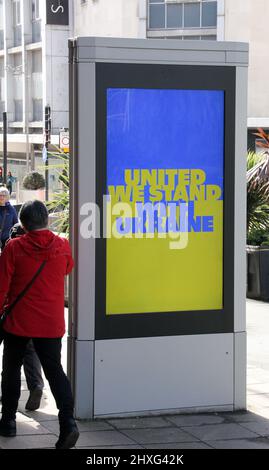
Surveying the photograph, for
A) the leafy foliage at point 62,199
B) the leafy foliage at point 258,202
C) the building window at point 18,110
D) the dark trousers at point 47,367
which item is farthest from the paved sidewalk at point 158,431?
the building window at point 18,110

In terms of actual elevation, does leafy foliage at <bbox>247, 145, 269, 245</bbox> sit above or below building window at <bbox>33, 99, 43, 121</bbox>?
below

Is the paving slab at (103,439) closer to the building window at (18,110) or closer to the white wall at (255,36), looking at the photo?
the white wall at (255,36)

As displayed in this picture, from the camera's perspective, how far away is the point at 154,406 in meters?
6.70

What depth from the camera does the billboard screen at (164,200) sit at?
6.51m

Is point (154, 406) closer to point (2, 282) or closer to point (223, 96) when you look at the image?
point (2, 282)

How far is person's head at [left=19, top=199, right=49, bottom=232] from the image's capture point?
5.82m

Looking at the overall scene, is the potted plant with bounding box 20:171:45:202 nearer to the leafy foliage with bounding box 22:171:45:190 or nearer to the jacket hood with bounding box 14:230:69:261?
the leafy foliage with bounding box 22:171:45:190

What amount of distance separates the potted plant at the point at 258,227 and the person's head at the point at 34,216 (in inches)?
316

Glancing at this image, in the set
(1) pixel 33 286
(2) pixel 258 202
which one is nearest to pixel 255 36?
(2) pixel 258 202

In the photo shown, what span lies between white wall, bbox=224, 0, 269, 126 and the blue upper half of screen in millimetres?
36637

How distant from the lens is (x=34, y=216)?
19.1ft

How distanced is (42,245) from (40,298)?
1.15ft

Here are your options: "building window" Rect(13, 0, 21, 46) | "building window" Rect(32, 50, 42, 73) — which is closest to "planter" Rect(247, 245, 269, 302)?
"building window" Rect(32, 50, 42, 73)
